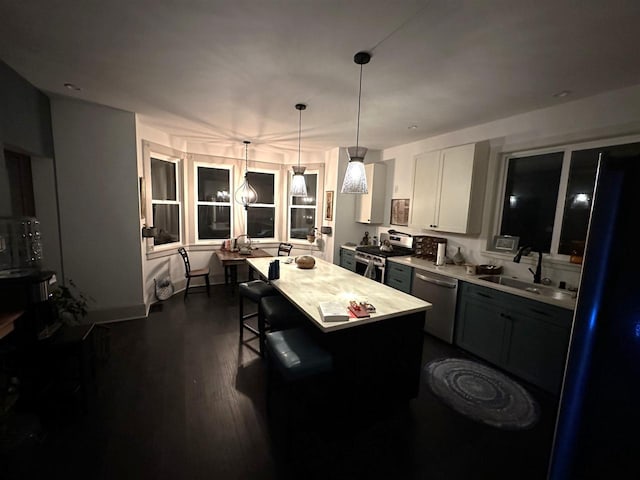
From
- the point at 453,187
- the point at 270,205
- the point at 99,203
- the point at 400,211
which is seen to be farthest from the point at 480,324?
the point at 99,203

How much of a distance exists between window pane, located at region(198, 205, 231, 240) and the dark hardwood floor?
296 cm

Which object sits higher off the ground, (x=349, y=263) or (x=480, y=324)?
(x=349, y=263)

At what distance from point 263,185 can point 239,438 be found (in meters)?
4.46

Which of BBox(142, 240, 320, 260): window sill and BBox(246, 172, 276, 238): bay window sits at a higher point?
BBox(246, 172, 276, 238): bay window

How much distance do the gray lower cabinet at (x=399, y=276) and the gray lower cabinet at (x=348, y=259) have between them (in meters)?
0.81

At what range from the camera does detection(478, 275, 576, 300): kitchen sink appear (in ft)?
7.97

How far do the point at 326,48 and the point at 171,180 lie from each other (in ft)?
12.4

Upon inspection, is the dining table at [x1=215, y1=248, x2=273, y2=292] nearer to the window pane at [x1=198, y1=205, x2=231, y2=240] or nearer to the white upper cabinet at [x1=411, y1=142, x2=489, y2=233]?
the window pane at [x1=198, y1=205, x2=231, y2=240]

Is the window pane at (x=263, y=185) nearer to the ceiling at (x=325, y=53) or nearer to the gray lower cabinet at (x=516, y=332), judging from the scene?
the ceiling at (x=325, y=53)

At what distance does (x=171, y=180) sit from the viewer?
14.8 feet

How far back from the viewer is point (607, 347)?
599 mm

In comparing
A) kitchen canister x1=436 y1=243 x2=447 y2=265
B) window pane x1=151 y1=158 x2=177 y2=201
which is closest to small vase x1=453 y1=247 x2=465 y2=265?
kitchen canister x1=436 y1=243 x2=447 y2=265

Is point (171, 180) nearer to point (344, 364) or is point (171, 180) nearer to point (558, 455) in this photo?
point (344, 364)

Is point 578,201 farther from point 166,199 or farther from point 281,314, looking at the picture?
point 166,199
